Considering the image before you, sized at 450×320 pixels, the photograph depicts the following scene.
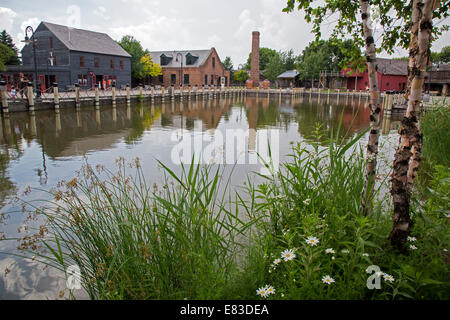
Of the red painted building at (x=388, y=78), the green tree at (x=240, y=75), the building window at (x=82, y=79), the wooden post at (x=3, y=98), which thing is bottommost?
the wooden post at (x=3, y=98)

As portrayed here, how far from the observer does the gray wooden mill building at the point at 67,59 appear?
29.3 m

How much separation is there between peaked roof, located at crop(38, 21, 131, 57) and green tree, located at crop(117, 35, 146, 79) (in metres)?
3.97

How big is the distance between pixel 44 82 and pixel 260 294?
105 ft

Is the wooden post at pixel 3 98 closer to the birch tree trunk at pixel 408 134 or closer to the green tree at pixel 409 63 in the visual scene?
the green tree at pixel 409 63

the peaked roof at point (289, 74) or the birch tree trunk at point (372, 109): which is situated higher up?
the peaked roof at point (289, 74)

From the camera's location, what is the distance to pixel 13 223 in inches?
202

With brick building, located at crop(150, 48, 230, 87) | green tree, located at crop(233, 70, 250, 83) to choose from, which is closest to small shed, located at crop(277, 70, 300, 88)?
green tree, located at crop(233, 70, 250, 83)

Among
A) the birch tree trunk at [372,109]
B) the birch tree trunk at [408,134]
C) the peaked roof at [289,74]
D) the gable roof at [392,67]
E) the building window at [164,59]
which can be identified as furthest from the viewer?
the peaked roof at [289,74]

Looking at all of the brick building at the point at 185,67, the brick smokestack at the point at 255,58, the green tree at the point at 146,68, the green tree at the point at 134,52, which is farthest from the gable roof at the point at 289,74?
the green tree at the point at 134,52

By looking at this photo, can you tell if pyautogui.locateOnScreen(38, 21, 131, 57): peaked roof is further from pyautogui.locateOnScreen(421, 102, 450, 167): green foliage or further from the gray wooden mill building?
pyautogui.locateOnScreen(421, 102, 450, 167): green foliage

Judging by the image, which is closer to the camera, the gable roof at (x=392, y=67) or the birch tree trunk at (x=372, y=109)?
the birch tree trunk at (x=372, y=109)

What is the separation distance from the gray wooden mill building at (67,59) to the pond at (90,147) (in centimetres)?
1163

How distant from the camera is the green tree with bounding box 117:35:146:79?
40906mm

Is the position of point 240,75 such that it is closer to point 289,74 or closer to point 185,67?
point 289,74
